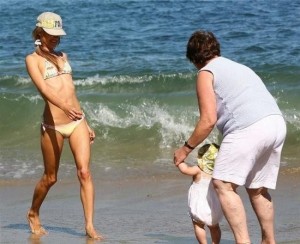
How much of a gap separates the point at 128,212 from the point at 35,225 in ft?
3.29

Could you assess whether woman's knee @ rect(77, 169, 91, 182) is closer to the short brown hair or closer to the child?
the child

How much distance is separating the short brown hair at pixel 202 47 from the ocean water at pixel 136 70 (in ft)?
13.0

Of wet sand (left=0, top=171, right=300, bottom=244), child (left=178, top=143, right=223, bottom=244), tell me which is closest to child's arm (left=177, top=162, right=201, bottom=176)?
child (left=178, top=143, right=223, bottom=244)

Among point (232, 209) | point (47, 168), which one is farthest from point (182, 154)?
point (47, 168)

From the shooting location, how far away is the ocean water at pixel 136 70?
10977mm

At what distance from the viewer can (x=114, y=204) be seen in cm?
830

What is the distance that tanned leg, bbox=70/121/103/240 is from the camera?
6863mm

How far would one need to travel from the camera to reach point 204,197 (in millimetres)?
5902

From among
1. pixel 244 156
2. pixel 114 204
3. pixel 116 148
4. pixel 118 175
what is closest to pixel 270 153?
pixel 244 156

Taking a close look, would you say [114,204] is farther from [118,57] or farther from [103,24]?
[103,24]

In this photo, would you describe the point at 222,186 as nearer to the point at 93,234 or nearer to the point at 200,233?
the point at 200,233

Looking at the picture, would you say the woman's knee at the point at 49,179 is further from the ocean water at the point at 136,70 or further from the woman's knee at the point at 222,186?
the ocean water at the point at 136,70

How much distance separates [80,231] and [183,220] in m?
0.83

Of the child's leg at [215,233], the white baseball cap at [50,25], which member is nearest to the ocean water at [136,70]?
the white baseball cap at [50,25]
